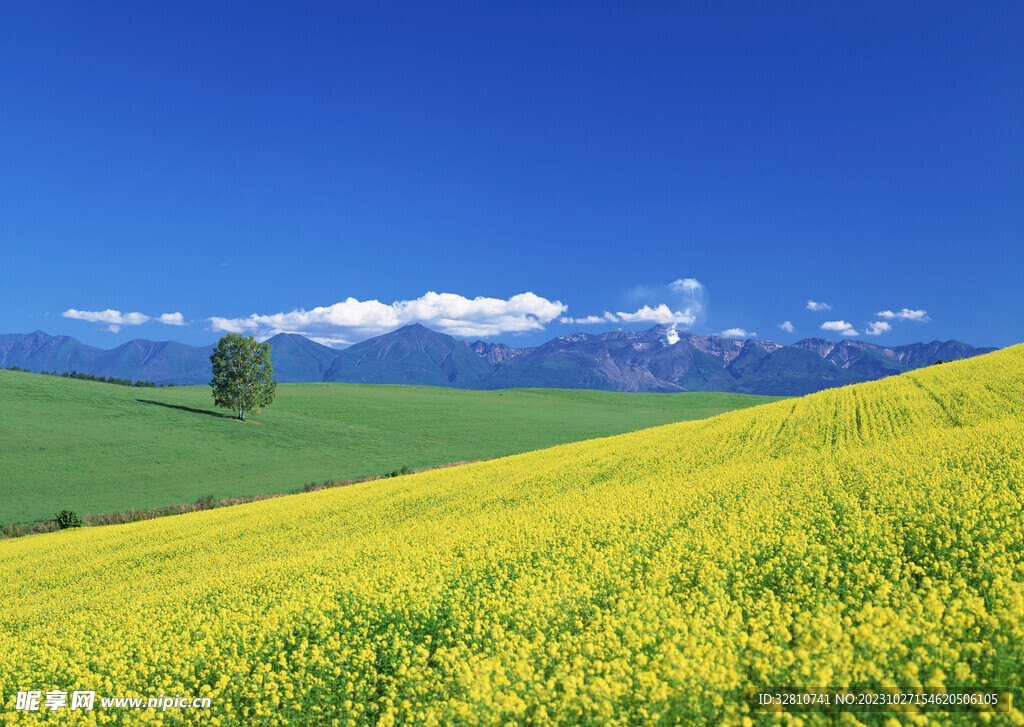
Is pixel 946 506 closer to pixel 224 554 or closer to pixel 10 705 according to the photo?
pixel 10 705

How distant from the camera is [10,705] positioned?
7.83 metres

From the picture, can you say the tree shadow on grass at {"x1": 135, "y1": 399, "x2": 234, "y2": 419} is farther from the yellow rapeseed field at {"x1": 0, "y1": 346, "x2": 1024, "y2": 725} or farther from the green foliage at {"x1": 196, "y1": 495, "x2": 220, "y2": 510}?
the yellow rapeseed field at {"x1": 0, "y1": 346, "x2": 1024, "y2": 725}

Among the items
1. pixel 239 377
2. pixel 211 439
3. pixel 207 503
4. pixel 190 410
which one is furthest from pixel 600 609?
pixel 190 410

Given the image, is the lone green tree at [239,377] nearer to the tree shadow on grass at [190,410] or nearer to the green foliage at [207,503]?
the tree shadow on grass at [190,410]

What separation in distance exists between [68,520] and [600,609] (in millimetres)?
38501

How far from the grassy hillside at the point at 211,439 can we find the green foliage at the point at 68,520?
2.83 m

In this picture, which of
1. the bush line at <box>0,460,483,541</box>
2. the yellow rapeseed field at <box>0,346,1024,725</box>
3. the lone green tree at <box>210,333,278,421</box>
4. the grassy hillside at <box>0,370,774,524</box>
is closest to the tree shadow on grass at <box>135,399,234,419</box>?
the grassy hillside at <box>0,370,774,524</box>

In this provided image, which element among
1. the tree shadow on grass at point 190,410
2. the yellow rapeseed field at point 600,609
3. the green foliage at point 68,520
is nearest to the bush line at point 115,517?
the green foliage at point 68,520

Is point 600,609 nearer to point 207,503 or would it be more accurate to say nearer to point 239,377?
point 207,503

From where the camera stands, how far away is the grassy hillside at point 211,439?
4193 centimetres

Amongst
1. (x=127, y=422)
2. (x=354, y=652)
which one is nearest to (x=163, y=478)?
(x=127, y=422)

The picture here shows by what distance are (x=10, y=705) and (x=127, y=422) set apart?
65738mm

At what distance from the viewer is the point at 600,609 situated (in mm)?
7340

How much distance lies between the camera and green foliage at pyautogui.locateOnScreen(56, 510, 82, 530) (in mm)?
32688
